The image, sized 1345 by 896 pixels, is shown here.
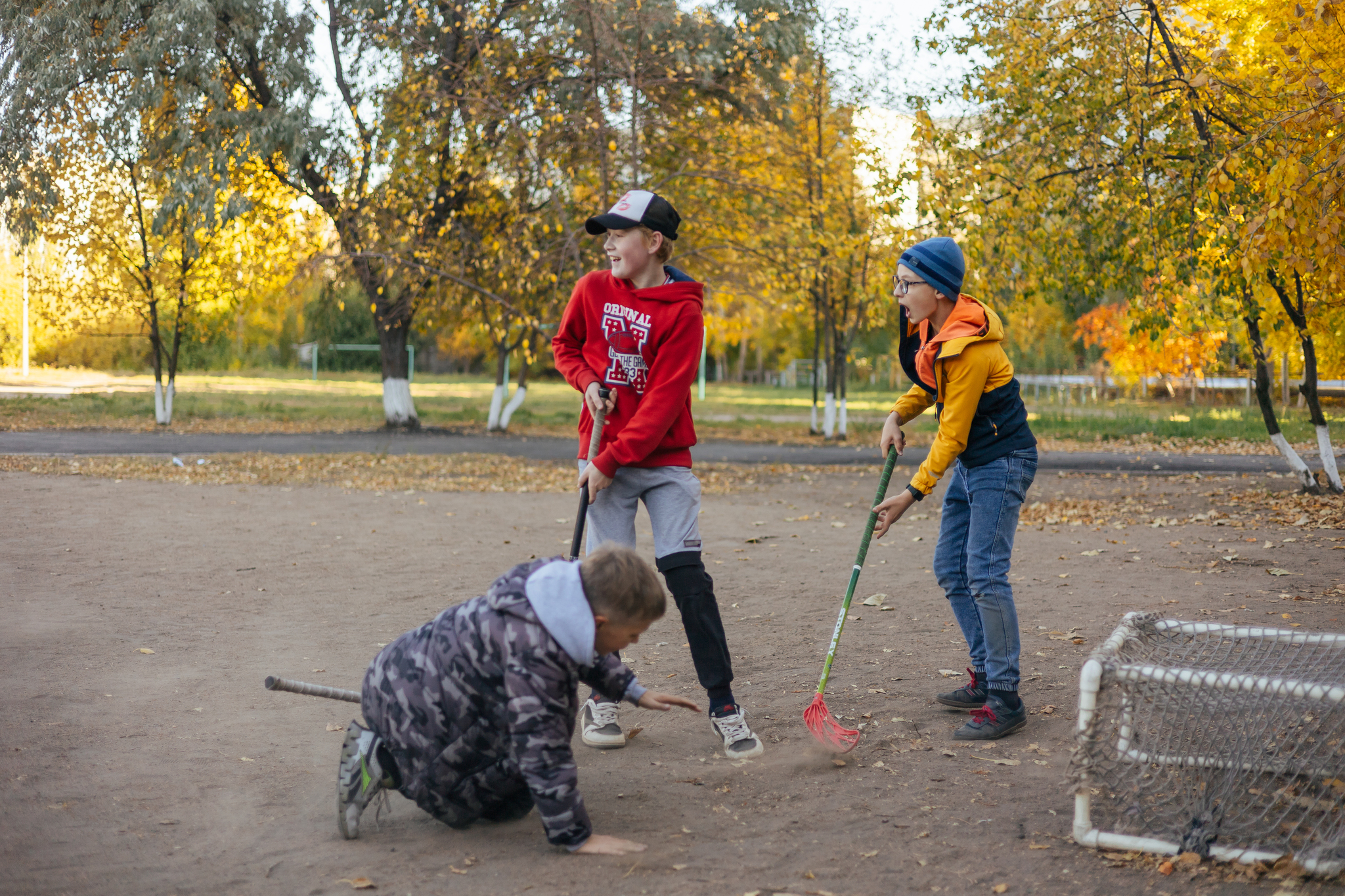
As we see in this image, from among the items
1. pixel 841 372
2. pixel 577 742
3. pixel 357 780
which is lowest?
pixel 577 742

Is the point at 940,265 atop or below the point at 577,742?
atop

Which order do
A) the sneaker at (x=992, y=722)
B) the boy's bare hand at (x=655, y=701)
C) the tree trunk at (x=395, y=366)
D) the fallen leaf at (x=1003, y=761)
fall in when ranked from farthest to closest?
the tree trunk at (x=395, y=366) → the sneaker at (x=992, y=722) → the fallen leaf at (x=1003, y=761) → the boy's bare hand at (x=655, y=701)

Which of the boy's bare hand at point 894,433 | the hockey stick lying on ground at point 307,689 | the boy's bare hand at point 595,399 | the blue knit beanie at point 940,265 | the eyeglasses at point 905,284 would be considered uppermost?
the blue knit beanie at point 940,265

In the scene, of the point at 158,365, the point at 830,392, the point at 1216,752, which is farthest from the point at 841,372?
the point at 1216,752

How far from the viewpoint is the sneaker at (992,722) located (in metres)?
4.13

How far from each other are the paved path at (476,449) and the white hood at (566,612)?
539 inches

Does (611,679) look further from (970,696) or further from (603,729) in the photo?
(970,696)

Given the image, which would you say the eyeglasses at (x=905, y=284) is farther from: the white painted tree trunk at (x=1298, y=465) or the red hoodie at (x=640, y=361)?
the white painted tree trunk at (x=1298, y=465)

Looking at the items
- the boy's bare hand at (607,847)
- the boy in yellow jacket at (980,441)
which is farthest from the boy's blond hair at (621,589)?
the boy in yellow jacket at (980,441)

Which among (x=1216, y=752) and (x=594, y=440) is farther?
(x=594, y=440)

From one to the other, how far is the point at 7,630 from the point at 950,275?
4.95 metres

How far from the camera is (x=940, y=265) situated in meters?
4.10

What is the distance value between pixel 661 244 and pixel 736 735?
5.91ft

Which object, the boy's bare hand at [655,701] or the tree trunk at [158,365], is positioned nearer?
the boy's bare hand at [655,701]
